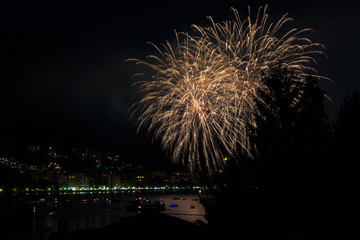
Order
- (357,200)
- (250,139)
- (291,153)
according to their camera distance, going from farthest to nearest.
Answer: (250,139) < (291,153) < (357,200)

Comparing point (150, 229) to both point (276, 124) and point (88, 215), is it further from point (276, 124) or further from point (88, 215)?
point (88, 215)

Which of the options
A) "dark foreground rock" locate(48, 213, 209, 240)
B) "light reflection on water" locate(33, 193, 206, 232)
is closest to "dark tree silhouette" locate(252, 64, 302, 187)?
"dark foreground rock" locate(48, 213, 209, 240)

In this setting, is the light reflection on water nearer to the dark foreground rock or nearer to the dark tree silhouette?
the dark foreground rock

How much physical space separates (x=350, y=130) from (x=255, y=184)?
3.14 m

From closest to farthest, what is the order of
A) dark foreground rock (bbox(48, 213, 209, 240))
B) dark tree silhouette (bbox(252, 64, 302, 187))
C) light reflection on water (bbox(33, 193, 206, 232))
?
dark tree silhouette (bbox(252, 64, 302, 187)) < dark foreground rock (bbox(48, 213, 209, 240)) < light reflection on water (bbox(33, 193, 206, 232))

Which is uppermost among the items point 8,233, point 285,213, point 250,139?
point 250,139

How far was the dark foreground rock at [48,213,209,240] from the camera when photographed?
10.4 m

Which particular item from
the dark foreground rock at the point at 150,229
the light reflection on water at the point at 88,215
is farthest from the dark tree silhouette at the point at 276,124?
the light reflection on water at the point at 88,215

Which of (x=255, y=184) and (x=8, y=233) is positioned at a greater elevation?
(x=255, y=184)

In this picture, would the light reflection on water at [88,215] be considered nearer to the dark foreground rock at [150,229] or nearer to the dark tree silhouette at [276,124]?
the dark foreground rock at [150,229]

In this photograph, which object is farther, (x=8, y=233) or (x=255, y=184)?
(x=8, y=233)

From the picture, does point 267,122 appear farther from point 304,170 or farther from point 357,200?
point 357,200

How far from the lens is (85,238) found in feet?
37.0

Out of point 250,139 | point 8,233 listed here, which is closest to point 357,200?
point 250,139
